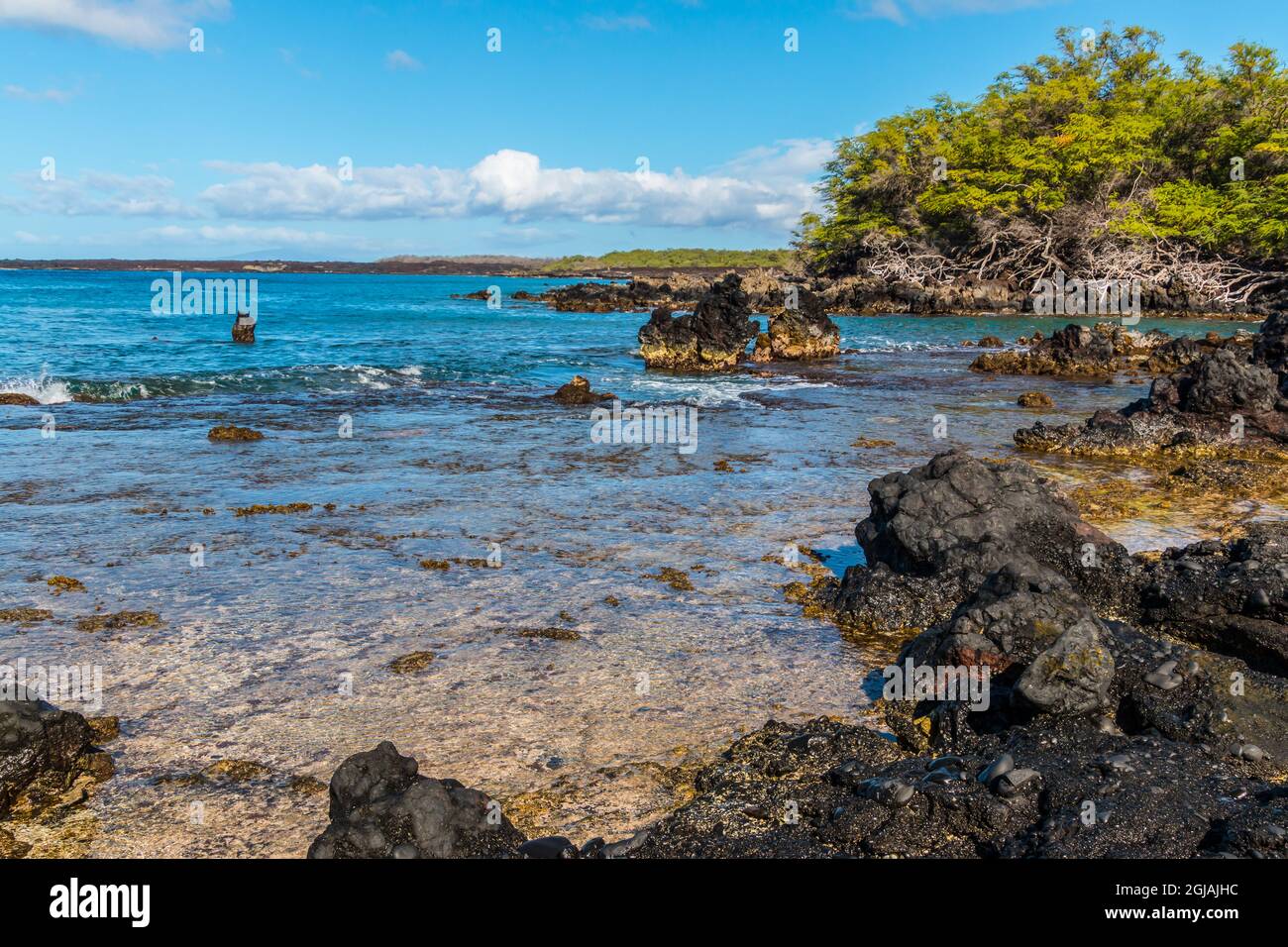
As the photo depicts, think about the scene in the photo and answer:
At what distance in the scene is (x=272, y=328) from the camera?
5084 cm

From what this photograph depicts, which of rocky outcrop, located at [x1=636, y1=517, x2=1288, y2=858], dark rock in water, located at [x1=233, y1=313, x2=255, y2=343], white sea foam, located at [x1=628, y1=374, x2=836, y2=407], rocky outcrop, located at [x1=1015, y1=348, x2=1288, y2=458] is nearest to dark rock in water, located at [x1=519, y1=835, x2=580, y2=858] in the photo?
rocky outcrop, located at [x1=636, y1=517, x2=1288, y2=858]

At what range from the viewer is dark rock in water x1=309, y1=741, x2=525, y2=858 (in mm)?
4141

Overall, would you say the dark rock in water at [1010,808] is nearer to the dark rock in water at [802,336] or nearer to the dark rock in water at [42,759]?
the dark rock in water at [42,759]

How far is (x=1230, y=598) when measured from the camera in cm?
726

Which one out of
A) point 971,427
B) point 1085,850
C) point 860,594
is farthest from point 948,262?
point 1085,850

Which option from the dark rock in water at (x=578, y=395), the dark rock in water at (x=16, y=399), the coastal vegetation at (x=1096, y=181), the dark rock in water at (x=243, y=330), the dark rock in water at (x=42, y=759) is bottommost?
the dark rock in water at (x=42, y=759)

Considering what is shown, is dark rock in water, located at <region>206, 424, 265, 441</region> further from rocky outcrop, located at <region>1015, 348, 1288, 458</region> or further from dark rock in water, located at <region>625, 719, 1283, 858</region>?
dark rock in water, located at <region>625, 719, 1283, 858</region>

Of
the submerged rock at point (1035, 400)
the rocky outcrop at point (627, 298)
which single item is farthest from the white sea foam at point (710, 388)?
the rocky outcrop at point (627, 298)

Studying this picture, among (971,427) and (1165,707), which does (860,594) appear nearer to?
(1165,707)

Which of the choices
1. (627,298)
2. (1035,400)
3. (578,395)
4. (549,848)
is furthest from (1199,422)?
(627,298)

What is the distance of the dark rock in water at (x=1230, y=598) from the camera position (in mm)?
6941

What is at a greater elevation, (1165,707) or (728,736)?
(1165,707)

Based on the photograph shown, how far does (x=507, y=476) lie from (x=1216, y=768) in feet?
36.4

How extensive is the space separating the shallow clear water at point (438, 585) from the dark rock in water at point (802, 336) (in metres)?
Result: 12.0
